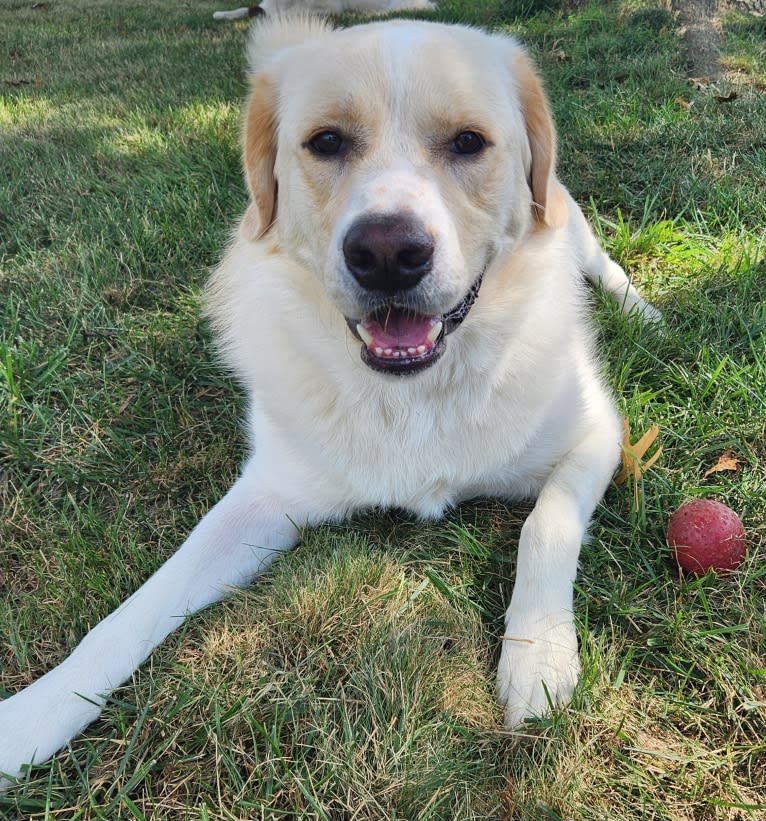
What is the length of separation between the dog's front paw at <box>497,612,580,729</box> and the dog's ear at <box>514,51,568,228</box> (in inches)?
47.2

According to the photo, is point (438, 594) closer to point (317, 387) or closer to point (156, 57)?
point (317, 387)

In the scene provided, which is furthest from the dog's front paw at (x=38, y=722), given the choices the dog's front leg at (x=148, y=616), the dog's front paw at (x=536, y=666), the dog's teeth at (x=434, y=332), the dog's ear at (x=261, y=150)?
the dog's ear at (x=261, y=150)

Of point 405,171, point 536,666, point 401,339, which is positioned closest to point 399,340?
point 401,339

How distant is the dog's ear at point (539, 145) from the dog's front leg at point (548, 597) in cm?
76

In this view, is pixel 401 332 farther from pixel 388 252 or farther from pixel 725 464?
pixel 725 464

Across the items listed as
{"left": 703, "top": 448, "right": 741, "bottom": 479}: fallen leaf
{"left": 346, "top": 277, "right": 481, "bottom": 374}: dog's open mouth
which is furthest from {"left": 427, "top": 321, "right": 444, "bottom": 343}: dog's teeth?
{"left": 703, "top": 448, "right": 741, "bottom": 479}: fallen leaf

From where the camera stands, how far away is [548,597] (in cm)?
171

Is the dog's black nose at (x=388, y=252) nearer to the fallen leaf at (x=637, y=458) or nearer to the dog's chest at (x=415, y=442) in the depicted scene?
the dog's chest at (x=415, y=442)

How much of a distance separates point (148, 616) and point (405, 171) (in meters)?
1.34

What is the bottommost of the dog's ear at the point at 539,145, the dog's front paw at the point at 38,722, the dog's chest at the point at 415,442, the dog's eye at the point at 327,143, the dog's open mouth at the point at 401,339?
the dog's front paw at the point at 38,722

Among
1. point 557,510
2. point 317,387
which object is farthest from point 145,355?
point 557,510

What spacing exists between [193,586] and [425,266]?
1090mm

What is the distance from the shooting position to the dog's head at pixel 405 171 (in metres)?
1.63

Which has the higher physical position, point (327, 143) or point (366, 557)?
point (327, 143)
